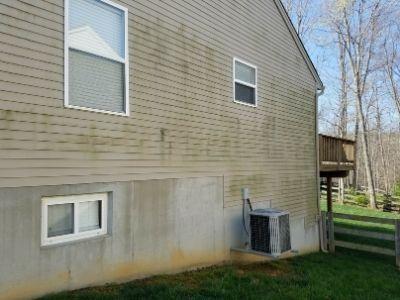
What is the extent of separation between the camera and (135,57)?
22.2 feet

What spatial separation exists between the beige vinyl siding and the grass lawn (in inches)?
61.2

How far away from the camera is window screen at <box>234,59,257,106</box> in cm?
988

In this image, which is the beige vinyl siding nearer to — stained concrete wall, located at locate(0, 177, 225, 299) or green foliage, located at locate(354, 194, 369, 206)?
stained concrete wall, located at locate(0, 177, 225, 299)

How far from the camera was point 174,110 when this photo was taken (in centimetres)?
764

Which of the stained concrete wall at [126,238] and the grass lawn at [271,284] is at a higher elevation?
the stained concrete wall at [126,238]

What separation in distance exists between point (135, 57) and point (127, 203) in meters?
2.30

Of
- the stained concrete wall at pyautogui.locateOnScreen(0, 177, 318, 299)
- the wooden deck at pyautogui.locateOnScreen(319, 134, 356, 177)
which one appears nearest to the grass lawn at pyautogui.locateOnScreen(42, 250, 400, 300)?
the stained concrete wall at pyautogui.locateOnScreen(0, 177, 318, 299)

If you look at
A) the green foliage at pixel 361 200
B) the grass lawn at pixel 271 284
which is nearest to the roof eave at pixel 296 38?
the grass lawn at pixel 271 284

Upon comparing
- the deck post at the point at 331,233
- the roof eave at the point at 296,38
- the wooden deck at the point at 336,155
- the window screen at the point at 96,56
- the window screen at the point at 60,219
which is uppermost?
the roof eave at the point at 296,38

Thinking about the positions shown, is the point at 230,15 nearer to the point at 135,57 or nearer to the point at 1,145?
the point at 135,57

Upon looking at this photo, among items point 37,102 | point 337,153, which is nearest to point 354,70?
point 337,153

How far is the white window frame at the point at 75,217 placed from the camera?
17.4ft

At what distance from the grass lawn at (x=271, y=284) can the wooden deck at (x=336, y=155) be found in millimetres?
4189

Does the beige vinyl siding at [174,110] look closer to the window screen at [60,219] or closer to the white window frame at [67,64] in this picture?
the white window frame at [67,64]
